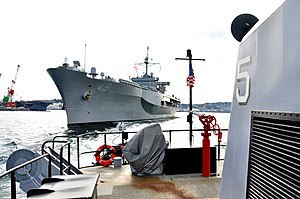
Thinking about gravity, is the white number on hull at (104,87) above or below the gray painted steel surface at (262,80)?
above

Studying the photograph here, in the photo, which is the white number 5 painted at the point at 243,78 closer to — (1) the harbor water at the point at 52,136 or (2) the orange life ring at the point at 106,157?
(1) the harbor water at the point at 52,136

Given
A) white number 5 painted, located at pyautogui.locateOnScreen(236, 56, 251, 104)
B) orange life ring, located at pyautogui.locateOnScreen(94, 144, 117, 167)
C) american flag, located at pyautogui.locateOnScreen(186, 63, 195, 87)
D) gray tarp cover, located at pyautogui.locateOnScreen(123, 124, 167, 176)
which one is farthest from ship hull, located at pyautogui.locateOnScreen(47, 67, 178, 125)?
white number 5 painted, located at pyautogui.locateOnScreen(236, 56, 251, 104)

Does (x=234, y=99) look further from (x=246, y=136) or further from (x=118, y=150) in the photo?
(x=118, y=150)

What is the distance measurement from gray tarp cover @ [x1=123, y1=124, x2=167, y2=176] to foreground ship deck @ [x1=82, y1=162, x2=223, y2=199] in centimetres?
22

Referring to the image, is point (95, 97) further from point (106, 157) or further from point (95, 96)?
point (106, 157)

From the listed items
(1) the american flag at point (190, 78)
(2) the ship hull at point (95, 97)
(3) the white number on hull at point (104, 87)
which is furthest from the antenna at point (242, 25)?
(3) the white number on hull at point (104, 87)

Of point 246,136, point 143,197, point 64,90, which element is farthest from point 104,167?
point 64,90

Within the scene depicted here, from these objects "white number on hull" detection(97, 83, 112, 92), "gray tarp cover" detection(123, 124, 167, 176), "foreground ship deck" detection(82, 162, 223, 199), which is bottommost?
"foreground ship deck" detection(82, 162, 223, 199)

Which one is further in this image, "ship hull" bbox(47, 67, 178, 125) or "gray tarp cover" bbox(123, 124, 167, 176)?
"ship hull" bbox(47, 67, 178, 125)

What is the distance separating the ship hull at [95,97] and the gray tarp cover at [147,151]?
31.9m

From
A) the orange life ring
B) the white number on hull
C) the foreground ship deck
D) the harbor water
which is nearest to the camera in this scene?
the foreground ship deck

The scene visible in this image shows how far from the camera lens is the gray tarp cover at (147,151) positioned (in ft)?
21.1

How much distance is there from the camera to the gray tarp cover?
21.1 feet

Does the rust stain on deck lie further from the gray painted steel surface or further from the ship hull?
the ship hull
